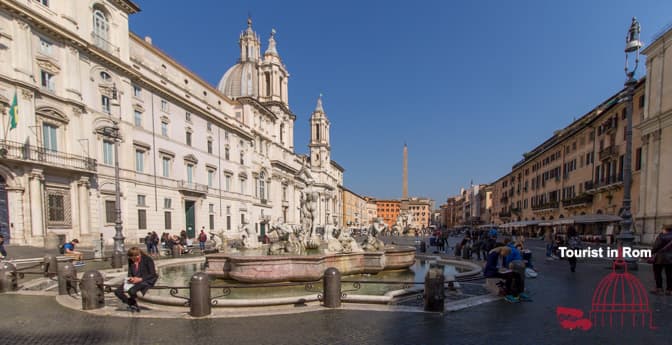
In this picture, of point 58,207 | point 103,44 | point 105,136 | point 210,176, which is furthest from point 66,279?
point 210,176

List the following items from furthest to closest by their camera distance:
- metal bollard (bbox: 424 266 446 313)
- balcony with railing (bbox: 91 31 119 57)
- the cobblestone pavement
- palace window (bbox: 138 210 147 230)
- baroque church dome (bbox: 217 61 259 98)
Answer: baroque church dome (bbox: 217 61 259 98) → palace window (bbox: 138 210 147 230) → balcony with railing (bbox: 91 31 119 57) → metal bollard (bbox: 424 266 446 313) → the cobblestone pavement

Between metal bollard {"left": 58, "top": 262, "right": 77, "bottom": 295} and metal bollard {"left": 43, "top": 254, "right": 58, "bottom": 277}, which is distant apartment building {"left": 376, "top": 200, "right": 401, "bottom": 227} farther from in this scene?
metal bollard {"left": 58, "top": 262, "right": 77, "bottom": 295}

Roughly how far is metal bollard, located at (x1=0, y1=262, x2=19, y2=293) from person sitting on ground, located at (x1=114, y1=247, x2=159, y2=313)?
5.68 m

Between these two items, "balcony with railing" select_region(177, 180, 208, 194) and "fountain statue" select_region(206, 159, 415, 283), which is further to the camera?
"balcony with railing" select_region(177, 180, 208, 194)

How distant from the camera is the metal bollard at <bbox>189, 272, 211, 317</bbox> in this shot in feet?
22.4

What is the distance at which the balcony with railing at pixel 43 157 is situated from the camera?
1875cm

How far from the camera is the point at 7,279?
9648 mm

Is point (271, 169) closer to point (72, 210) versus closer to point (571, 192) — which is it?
point (72, 210)

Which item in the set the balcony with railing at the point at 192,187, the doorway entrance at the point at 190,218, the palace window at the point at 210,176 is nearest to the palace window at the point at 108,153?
the balcony with railing at the point at 192,187

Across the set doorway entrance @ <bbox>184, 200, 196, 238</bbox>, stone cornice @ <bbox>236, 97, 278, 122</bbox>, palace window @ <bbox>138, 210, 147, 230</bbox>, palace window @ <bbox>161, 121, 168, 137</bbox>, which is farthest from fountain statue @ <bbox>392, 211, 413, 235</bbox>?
palace window @ <bbox>138, 210, 147, 230</bbox>

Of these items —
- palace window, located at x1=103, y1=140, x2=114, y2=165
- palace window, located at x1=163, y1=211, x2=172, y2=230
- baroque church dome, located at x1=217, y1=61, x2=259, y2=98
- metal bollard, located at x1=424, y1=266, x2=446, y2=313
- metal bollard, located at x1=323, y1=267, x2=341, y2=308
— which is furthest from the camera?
baroque church dome, located at x1=217, y1=61, x2=259, y2=98

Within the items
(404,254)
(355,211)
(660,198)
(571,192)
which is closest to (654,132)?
(660,198)

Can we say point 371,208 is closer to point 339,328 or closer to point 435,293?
point 435,293

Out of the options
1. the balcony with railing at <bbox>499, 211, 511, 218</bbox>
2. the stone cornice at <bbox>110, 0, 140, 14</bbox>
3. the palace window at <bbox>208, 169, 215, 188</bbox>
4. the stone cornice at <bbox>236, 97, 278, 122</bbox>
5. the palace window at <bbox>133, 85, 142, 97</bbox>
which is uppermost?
the stone cornice at <bbox>110, 0, 140, 14</bbox>
